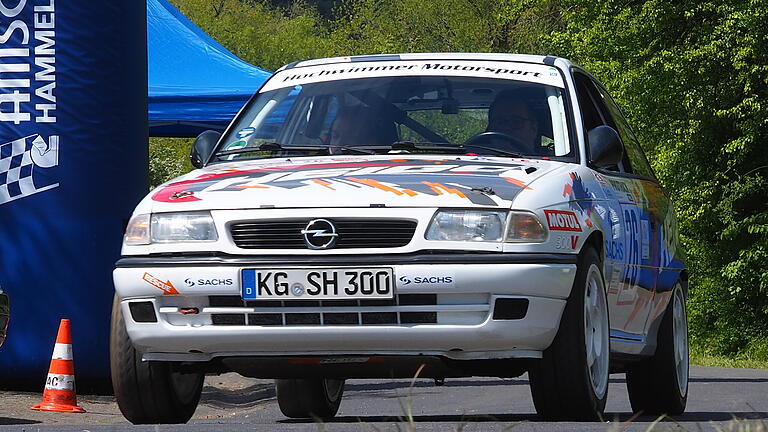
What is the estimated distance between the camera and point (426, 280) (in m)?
6.19

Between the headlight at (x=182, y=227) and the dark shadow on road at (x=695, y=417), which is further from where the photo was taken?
the dark shadow on road at (x=695, y=417)

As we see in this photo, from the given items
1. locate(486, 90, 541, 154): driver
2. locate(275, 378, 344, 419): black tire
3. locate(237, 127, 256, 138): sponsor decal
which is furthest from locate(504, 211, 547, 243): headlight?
locate(275, 378, 344, 419): black tire

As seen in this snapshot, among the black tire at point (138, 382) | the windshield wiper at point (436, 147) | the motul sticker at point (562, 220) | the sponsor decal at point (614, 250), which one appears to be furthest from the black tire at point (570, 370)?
the black tire at point (138, 382)

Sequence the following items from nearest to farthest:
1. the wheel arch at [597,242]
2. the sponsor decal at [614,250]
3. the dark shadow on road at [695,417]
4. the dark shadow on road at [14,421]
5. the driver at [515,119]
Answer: the wheel arch at [597,242]
the sponsor decal at [614,250]
the driver at [515,119]
the dark shadow on road at [695,417]
the dark shadow on road at [14,421]

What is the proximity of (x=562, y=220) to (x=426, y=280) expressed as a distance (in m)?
0.66

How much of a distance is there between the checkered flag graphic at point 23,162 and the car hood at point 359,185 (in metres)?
4.21

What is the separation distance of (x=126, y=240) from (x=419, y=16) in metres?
58.4

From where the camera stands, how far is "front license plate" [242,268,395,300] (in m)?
6.22

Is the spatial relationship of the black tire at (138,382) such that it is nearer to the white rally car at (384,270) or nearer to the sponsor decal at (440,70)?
the white rally car at (384,270)

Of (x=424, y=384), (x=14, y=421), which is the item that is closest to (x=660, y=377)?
(x=14, y=421)

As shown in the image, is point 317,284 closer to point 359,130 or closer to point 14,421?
point 359,130

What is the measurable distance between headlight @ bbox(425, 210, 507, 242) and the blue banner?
535cm

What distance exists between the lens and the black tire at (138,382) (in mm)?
6844

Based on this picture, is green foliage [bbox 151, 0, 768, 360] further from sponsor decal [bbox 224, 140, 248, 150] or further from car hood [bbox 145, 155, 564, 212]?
car hood [bbox 145, 155, 564, 212]
